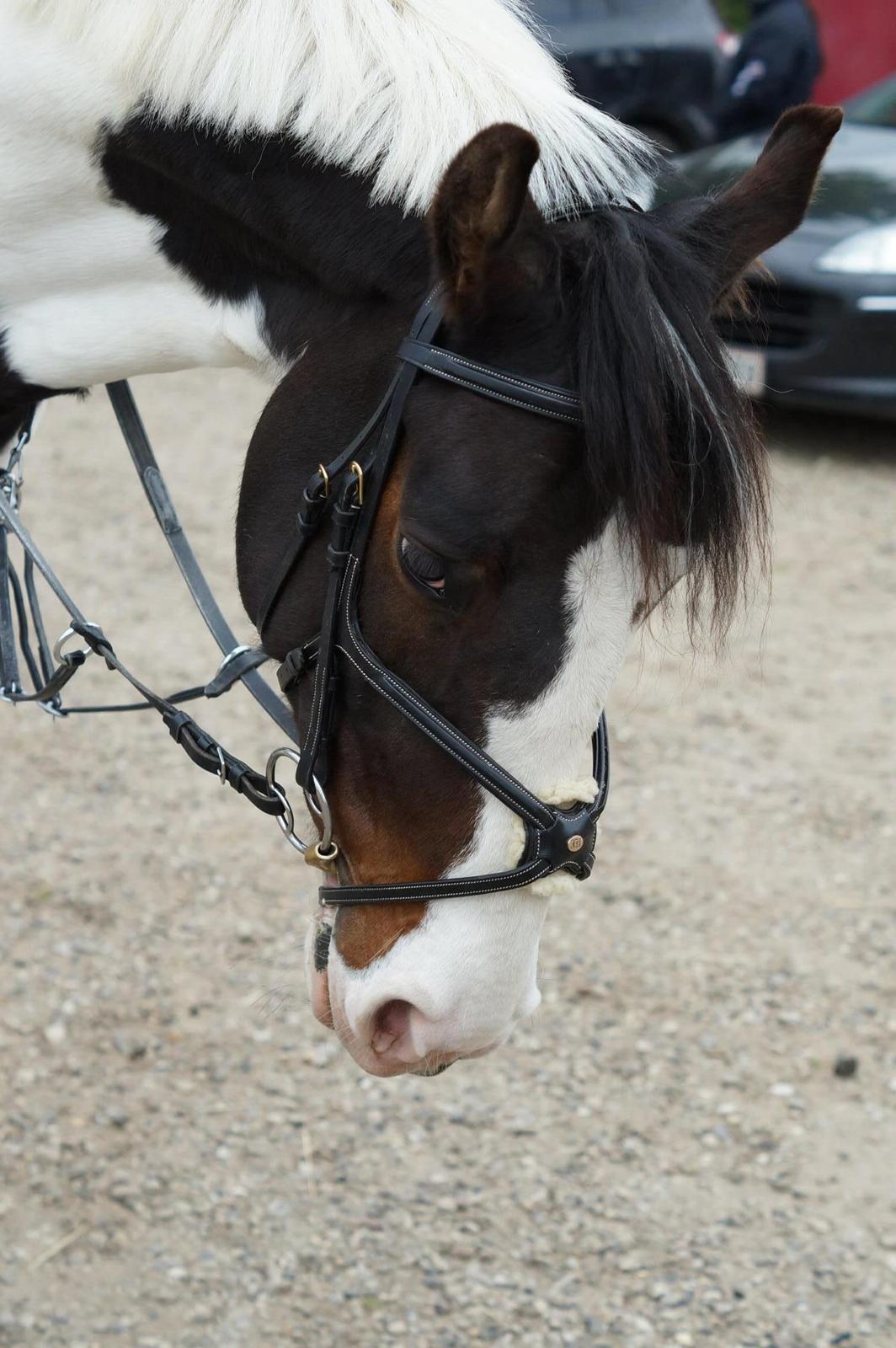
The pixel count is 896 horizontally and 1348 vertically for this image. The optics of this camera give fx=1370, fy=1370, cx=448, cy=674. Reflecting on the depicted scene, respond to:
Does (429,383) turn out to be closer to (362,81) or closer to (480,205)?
(480,205)

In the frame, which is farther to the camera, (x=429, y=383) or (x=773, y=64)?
(x=773, y=64)

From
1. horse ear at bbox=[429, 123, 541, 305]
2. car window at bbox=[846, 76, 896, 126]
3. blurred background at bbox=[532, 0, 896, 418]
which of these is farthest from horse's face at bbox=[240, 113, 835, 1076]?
car window at bbox=[846, 76, 896, 126]

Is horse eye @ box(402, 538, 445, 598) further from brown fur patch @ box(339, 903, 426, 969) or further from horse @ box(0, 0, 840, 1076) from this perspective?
brown fur patch @ box(339, 903, 426, 969)

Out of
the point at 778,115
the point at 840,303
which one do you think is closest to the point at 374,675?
the point at 778,115

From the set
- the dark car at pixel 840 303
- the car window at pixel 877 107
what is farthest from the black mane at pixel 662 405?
the car window at pixel 877 107

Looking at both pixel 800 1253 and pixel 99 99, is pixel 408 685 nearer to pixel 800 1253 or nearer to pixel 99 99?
pixel 99 99

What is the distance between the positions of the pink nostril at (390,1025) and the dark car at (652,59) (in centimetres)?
771

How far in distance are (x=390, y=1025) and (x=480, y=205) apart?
3.18 ft

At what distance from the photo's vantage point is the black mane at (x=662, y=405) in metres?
1.46

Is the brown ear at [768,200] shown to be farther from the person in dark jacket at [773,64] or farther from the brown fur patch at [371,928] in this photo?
the person in dark jacket at [773,64]

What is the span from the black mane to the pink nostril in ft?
1.97

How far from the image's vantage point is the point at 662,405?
148cm

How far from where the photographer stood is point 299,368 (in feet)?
5.59

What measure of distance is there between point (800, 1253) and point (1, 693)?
1784 mm
